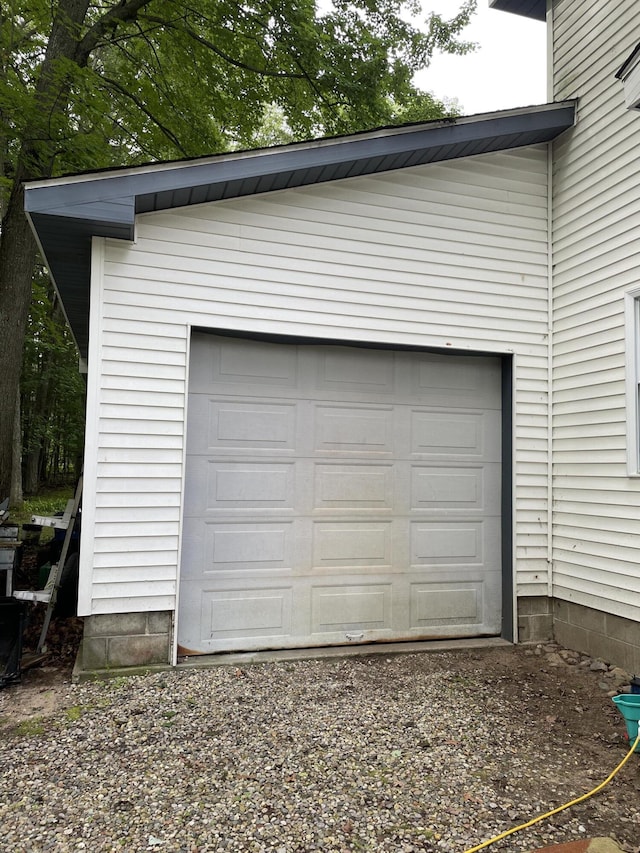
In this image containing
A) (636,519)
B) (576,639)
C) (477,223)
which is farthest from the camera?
(477,223)

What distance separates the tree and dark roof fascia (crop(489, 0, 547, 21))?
8.10 feet

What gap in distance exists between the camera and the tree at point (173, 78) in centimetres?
667

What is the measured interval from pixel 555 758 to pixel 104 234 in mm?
4190

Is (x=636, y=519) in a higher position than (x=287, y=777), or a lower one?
higher

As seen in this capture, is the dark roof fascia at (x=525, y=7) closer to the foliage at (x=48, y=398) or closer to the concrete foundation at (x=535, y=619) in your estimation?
the concrete foundation at (x=535, y=619)

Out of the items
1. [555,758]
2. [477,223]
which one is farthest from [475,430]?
[555,758]

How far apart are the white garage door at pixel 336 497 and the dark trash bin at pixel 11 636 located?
106cm

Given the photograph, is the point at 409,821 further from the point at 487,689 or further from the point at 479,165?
the point at 479,165

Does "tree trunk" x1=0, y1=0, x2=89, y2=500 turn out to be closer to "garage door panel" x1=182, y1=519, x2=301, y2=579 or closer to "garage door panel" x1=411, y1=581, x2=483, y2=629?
"garage door panel" x1=182, y1=519, x2=301, y2=579

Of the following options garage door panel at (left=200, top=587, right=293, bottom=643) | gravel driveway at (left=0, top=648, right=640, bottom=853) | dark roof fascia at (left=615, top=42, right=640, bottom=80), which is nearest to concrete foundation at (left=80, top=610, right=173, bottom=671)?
gravel driveway at (left=0, top=648, right=640, bottom=853)

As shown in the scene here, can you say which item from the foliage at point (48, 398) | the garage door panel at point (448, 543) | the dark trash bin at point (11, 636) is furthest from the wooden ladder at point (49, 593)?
the foliage at point (48, 398)

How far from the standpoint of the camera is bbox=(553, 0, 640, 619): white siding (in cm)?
419

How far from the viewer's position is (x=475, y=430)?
4.91 metres

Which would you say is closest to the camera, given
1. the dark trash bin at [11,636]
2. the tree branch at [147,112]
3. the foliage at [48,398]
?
the dark trash bin at [11,636]
